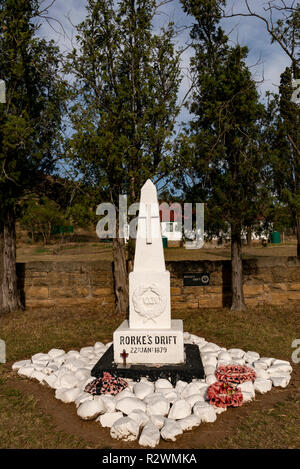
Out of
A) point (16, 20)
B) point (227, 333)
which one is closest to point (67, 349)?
point (227, 333)

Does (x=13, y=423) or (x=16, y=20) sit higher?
(x=16, y=20)

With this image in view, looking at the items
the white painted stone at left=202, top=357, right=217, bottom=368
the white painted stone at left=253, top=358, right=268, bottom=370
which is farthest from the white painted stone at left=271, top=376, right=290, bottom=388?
the white painted stone at left=202, top=357, right=217, bottom=368

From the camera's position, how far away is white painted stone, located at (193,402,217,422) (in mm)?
3936

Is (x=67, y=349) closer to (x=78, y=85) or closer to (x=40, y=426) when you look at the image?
(x=40, y=426)

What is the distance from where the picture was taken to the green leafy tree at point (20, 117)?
859 centimetres

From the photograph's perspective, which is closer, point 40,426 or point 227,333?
point 40,426

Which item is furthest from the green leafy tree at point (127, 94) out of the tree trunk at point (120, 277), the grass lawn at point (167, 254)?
the grass lawn at point (167, 254)

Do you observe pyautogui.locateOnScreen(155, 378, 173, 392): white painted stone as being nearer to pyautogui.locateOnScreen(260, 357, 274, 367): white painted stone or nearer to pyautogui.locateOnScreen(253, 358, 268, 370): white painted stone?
pyautogui.locateOnScreen(253, 358, 268, 370): white painted stone

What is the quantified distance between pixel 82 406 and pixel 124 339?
135 centimetres

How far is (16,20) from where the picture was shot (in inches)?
341

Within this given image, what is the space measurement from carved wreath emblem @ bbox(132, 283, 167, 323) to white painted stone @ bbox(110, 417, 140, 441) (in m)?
1.95

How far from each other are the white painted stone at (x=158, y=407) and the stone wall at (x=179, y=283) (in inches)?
217

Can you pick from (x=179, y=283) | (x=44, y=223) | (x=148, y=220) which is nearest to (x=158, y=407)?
(x=148, y=220)

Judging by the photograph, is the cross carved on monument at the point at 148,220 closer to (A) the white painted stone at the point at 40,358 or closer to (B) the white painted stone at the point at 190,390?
(B) the white painted stone at the point at 190,390
